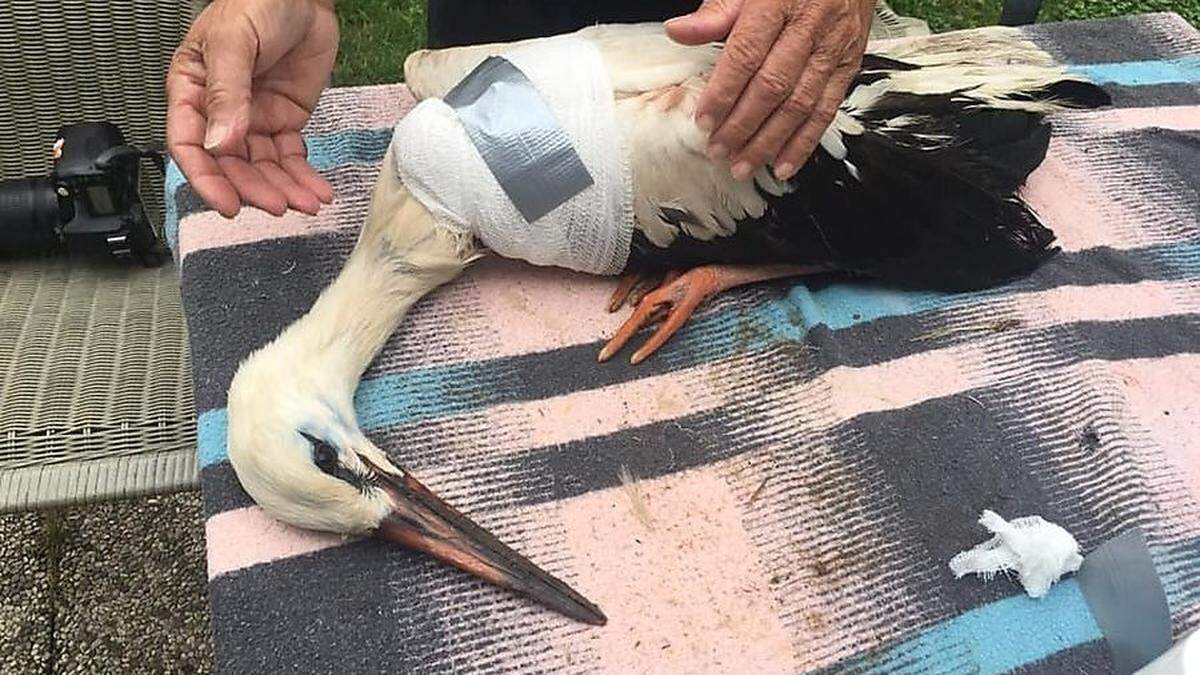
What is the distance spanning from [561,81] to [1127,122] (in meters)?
0.98

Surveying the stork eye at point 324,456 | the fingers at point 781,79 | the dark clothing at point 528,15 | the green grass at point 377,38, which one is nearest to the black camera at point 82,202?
the dark clothing at point 528,15

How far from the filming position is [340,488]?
118cm

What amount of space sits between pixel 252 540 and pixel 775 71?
723 millimetres

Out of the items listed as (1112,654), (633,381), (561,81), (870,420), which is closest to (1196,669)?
(1112,654)

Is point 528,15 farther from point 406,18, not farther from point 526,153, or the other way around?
point 406,18

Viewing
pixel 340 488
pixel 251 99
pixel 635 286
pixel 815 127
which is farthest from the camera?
pixel 635 286

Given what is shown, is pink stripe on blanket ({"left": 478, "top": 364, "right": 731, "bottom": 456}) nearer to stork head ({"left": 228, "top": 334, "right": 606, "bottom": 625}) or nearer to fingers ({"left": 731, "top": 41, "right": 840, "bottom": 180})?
stork head ({"left": 228, "top": 334, "right": 606, "bottom": 625})

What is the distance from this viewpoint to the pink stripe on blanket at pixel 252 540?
3.96ft

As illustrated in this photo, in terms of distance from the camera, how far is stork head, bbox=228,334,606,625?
1.18 metres

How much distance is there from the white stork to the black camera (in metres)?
0.44

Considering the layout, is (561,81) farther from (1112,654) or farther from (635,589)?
(1112,654)

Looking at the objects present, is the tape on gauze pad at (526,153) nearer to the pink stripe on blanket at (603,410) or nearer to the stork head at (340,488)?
the pink stripe on blanket at (603,410)

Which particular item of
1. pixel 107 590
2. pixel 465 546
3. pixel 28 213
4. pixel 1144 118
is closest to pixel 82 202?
pixel 28 213

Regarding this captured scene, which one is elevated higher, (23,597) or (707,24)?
(707,24)
